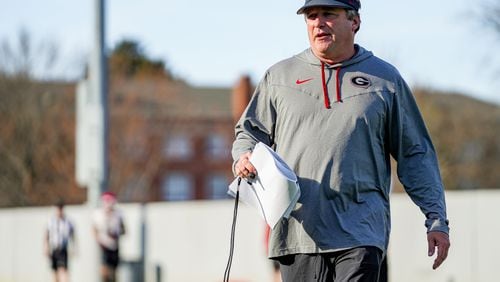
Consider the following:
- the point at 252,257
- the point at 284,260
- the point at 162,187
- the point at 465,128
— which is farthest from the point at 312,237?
the point at 162,187

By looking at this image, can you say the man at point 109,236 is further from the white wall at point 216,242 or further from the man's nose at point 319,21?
the man's nose at point 319,21

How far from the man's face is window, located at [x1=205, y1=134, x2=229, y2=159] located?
81.1 m

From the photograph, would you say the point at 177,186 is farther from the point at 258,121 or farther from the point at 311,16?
the point at 311,16

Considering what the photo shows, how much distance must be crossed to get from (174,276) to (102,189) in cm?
537

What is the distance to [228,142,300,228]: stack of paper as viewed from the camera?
504 cm

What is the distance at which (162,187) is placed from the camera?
88938 millimetres

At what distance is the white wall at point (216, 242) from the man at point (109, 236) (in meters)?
0.41

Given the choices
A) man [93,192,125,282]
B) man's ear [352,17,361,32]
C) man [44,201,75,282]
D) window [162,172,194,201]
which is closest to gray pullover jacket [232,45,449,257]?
man's ear [352,17,361,32]

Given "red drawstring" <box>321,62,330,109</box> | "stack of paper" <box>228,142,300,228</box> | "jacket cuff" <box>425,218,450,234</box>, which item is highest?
"red drawstring" <box>321,62,330,109</box>

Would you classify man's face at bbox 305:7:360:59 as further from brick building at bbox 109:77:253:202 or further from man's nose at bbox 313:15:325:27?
brick building at bbox 109:77:253:202

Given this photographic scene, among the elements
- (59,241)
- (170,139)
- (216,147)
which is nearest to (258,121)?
(59,241)

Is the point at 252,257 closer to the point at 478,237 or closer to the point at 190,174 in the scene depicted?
the point at 478,237

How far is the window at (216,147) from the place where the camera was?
87.6 meters

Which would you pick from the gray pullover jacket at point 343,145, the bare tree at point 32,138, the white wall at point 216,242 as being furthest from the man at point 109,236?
the bare tree at point 32,138
